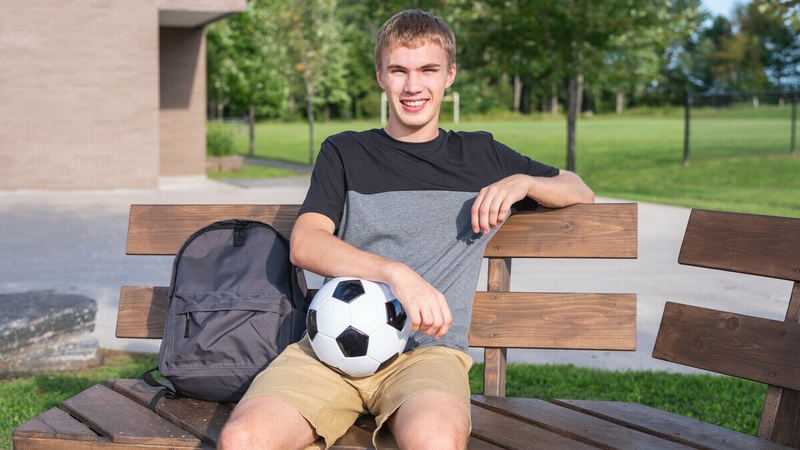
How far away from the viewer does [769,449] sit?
276cm

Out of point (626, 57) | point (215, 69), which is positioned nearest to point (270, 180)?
point (626, 57)

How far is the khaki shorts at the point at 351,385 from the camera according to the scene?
2.71m

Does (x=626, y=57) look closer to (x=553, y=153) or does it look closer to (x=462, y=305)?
(x=553, y=153)

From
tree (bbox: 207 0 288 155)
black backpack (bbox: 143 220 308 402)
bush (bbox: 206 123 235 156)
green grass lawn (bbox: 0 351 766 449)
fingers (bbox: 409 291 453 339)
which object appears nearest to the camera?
fingers (bbox: 409 291 453 339)

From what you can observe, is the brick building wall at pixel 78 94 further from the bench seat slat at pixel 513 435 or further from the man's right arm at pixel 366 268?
the bench seat slat at pixel 513 435

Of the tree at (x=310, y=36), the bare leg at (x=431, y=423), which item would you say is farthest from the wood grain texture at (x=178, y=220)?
the tree at (x=310, y=36)

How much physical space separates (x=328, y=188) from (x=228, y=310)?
571 mm

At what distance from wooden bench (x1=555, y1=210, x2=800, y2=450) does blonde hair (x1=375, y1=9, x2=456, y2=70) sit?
1158mm

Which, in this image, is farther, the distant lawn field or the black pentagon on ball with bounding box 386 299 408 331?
the distant lawn field

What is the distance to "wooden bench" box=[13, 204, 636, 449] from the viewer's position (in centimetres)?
282

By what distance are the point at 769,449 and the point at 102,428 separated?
7.06 feet

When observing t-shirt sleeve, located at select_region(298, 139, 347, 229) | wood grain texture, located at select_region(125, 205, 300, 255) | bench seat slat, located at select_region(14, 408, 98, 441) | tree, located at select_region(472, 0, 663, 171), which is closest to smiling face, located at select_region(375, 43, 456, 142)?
t-shirt sleeve, located at select_region(298, 139, 347, 229)

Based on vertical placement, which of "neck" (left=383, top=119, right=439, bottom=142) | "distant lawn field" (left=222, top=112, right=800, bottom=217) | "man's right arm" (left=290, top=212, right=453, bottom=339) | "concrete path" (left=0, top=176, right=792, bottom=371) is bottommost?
"concrete path" (left=0, top=176, right=792, bottom=371)

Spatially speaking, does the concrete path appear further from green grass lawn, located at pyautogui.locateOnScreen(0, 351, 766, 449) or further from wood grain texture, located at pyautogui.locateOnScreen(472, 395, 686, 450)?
wood grain texture, located at pyautogui.locateOnScreen(472, 395, 686, 450)
